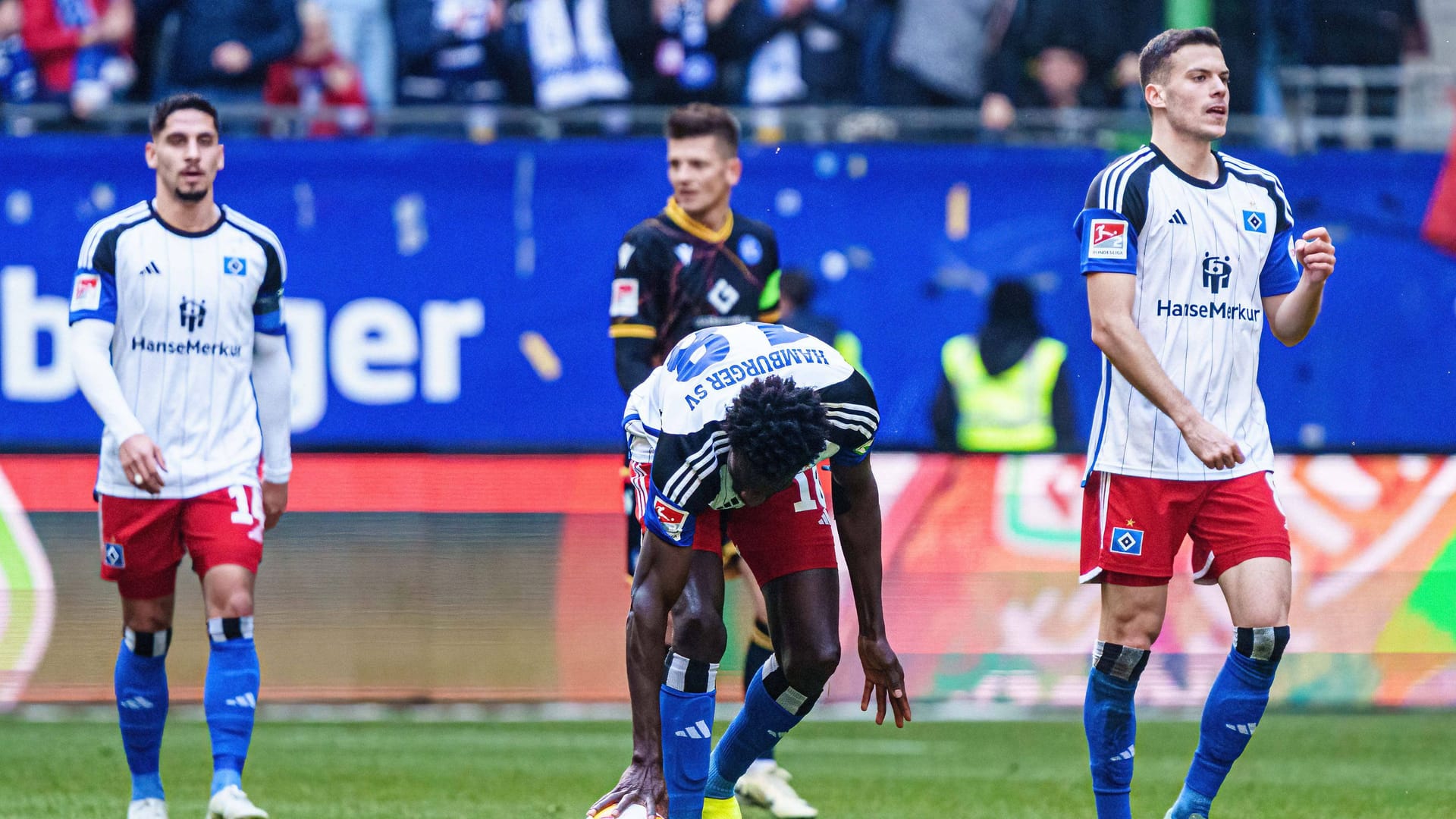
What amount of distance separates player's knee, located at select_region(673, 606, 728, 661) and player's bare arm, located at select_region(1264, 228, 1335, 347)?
1938 mm

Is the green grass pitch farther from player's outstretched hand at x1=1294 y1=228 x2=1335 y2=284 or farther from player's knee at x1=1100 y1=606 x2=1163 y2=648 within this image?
player's outstretched hand at x1=1294 y1=228 x2=1335 y2=284

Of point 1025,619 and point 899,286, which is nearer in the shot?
point 1025,619

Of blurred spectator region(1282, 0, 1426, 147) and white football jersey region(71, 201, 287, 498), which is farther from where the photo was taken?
blurred spectator region(1282, 0, 1426, 147)

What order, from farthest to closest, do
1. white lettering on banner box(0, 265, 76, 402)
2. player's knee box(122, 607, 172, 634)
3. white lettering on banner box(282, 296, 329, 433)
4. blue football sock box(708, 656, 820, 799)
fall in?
white lettering on banner box(282, 296, 329, 433) < white lettering on banner box(0, 265, 76, 402) < player's knee box(122, 607, 172, 634) < blue football sock box(708, 656, 820, 799)

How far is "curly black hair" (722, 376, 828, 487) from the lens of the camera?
500cm

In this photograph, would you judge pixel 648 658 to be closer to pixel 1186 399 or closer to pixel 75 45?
pixel 1186 399

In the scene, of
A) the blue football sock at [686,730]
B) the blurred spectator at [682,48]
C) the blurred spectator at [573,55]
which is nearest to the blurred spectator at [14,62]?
the blurred spectator at [573,55]

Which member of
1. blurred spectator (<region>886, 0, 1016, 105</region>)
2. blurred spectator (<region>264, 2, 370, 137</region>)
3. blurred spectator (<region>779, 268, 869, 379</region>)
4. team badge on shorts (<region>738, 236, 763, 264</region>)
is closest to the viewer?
team badge on shorts (<region>738, 236, 763, 264</region>)

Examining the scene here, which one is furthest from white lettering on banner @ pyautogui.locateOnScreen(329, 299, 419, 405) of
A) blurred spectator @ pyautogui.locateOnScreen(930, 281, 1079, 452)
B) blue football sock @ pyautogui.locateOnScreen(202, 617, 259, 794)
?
blue football sock @ pyautogui.locateOnScreen(202, 617, 259, 794)

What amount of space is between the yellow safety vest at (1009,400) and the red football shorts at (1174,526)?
4538 millimetres

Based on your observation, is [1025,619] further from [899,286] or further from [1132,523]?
[1132,523]

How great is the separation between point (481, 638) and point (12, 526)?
235 cm

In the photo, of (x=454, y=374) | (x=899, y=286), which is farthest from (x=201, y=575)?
(x=899, y=286)

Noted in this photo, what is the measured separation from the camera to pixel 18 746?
8.32 m
